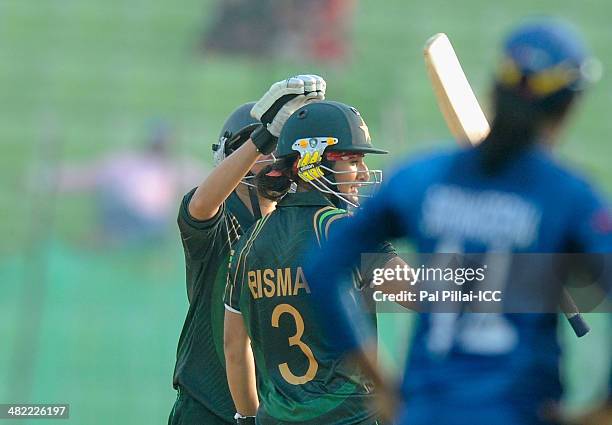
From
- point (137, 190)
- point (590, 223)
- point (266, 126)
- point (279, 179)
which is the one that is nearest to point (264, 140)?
point (266, 126)

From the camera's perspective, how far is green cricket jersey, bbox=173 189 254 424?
3.34 m

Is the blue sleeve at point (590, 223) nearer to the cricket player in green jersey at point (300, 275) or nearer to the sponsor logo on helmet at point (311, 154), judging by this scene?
the cricket player in green jersey at point (300, 275)

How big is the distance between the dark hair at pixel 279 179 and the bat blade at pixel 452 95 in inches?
17.3

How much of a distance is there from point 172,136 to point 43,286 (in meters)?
1.38

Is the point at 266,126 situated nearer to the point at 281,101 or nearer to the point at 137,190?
the point at 281,101

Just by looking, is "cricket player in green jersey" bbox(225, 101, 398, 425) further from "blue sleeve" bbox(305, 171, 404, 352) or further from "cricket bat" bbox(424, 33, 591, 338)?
"blue sleeve" bbox(305, 171, 404, 352)

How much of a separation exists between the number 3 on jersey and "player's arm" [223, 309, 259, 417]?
0.26 meters

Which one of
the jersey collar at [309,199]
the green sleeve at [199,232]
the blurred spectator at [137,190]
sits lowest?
the jersey collar at [309,199]

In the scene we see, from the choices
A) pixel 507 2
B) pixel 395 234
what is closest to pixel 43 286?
pixel 507 2

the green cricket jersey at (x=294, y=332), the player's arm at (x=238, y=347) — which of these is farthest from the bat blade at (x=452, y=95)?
the player's arm at (x=238, y=347)

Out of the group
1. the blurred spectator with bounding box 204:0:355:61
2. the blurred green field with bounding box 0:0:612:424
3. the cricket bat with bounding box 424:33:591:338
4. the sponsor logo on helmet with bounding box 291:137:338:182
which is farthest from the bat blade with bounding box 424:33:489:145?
the blurred spectator with bounding box 204:0:355:61

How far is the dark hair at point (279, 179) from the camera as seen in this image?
2.96m

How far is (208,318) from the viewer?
11.1 feet

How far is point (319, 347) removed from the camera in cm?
276
